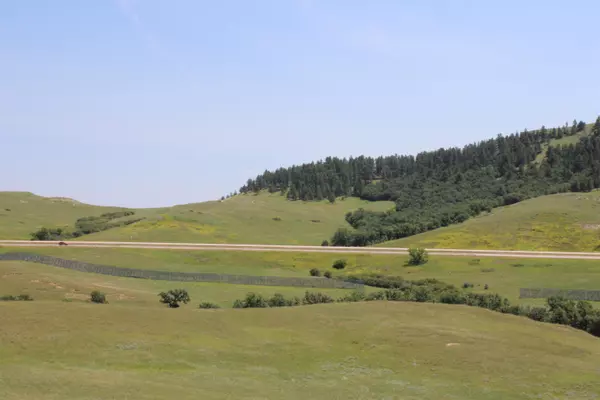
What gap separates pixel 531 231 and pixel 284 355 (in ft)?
405

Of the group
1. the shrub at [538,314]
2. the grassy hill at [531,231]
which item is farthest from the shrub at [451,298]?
the grassy hill at [531,231]

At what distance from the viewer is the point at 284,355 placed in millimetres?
47125

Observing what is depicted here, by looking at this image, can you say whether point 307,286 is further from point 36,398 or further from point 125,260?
point 36,398

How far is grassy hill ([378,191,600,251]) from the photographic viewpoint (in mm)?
142388

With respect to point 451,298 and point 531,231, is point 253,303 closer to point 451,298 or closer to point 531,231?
point 451,298

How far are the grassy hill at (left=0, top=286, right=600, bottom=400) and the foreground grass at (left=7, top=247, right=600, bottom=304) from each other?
111 ft

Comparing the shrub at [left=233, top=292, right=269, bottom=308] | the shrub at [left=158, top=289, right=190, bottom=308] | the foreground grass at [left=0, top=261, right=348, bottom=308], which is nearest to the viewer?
the shrub at [left=233, top=292, right=269, bottom=308]

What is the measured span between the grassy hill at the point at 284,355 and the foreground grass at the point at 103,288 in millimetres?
18865

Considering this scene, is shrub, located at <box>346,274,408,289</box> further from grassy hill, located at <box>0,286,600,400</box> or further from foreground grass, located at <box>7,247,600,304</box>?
grassy hill, located at <box>0,286,600,400</box>

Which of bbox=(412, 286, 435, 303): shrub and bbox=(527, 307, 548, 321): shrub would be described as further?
bbox=(412, 286, 435, 303): shrub

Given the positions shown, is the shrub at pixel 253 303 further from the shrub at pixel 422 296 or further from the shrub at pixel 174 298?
the shrub at pixel 422 296

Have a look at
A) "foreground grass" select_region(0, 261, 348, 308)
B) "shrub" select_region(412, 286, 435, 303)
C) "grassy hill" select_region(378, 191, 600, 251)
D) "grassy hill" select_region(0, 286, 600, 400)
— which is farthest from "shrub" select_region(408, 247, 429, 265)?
"grassy hill" select_region(0, 286, 600, 400)

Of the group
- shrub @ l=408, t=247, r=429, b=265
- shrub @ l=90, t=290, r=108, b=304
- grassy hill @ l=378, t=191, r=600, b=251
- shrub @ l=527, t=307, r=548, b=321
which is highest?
grassy hill @ l=378, t=191, r=600, b=251

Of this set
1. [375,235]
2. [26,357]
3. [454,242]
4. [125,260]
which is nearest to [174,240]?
[125,260]
